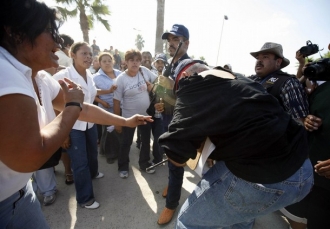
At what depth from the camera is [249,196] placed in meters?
1.14

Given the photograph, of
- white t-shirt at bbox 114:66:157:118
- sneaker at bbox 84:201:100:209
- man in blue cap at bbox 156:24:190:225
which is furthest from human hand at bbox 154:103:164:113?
sneaker at bbox 84:201:100:209

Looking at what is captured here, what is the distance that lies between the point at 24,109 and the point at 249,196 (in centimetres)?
126

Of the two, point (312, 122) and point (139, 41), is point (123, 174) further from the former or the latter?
point (139, 41)

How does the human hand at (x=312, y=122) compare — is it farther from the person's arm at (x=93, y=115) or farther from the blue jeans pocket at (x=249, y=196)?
the person's arm at (x=93, y=115)

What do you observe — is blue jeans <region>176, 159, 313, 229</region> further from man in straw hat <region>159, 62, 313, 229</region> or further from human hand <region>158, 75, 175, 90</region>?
human hand <region>158, 75, 175, 90</region>

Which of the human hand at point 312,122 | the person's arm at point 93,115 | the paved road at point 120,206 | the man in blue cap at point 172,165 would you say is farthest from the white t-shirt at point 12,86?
the human hand at point 312,122

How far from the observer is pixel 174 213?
2338mm

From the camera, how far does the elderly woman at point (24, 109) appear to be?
0.73m

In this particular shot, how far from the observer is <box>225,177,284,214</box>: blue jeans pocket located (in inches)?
44.6

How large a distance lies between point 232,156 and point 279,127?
0.31m

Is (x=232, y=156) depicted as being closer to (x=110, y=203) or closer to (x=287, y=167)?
(x=287, y=167)

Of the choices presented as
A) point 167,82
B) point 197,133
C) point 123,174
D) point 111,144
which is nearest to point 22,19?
point 197,133

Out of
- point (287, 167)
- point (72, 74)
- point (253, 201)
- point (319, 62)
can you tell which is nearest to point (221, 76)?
point (287, 167)

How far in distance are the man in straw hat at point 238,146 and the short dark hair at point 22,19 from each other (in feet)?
2.82
